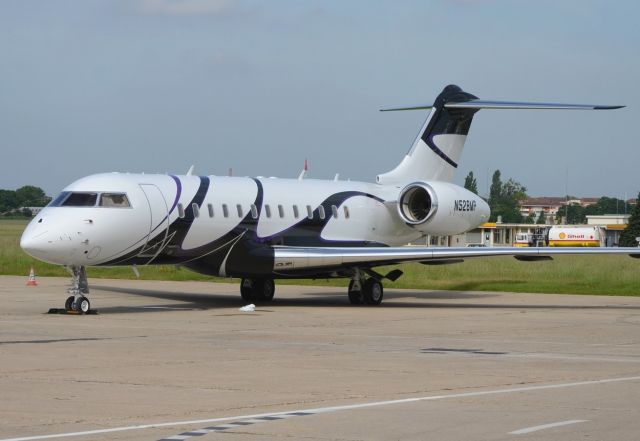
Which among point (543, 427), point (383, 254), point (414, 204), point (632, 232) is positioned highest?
point (414, 204)

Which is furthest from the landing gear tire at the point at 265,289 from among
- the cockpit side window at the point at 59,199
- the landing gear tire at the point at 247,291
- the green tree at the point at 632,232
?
the green tree at the point at 632,232

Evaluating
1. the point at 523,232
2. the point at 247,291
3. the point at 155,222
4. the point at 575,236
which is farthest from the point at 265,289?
the point at 523,232

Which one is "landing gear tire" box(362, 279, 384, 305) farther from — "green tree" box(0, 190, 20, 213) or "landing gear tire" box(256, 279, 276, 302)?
"green tree" box(0, 190, 20, 213)

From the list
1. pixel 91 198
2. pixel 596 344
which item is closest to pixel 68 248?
pixel 91 198

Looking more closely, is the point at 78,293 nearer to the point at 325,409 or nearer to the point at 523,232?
the point at 325,409

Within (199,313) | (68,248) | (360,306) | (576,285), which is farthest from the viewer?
(576,285)

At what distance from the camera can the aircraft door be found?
990 inches

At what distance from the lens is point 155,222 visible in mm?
25156

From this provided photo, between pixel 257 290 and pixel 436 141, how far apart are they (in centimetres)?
703

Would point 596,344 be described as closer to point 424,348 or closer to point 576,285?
point 424,348

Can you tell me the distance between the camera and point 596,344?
18.4m

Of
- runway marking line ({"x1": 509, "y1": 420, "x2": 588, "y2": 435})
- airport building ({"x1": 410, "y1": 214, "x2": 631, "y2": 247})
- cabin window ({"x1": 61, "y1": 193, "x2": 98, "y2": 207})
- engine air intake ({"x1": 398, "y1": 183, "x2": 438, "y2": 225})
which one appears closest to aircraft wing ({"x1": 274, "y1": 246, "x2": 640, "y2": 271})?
engine air intake ({"x1": 398, "y1": 183, "x2": 438, "y2": 225})

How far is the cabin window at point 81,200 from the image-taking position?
24.4 m

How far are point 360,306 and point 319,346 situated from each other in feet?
36.6
